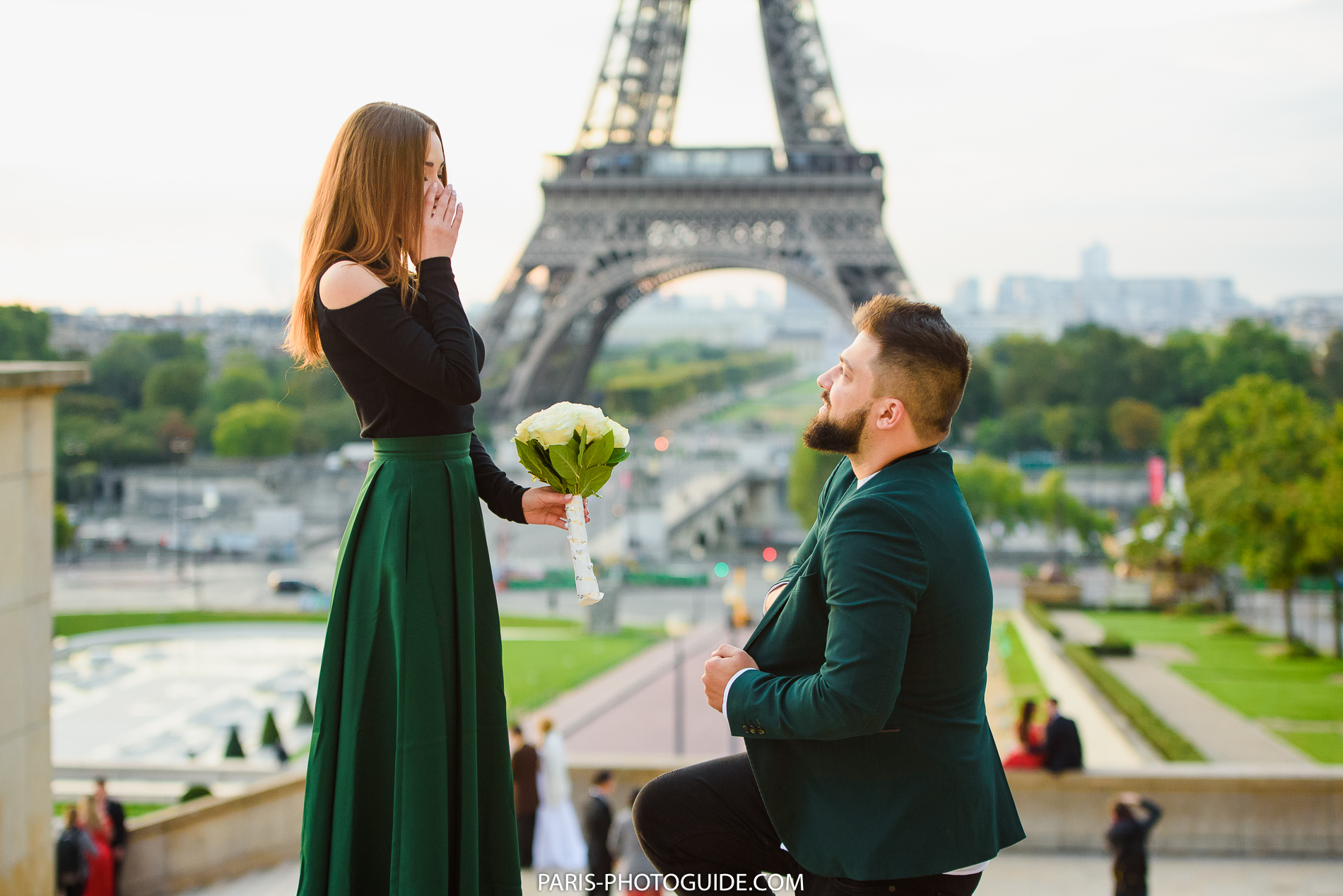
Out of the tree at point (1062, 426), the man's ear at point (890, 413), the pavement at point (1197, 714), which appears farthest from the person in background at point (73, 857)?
the tree at point (1062, 426)

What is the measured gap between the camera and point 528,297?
101ft

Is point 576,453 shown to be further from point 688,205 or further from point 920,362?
point 688,205

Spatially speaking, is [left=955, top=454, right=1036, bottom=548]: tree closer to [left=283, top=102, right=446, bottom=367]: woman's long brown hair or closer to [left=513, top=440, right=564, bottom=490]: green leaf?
[left=513, top=440, right=564, bottom=490]: green leaf

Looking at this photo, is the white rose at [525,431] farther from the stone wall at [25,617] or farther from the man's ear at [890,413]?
the stone wall at [25,617]

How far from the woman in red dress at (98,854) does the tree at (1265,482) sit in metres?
17.8

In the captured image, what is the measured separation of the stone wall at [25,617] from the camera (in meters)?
4.59

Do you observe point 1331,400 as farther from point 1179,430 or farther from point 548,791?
point 548,791

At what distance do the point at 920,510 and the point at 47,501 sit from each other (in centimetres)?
418

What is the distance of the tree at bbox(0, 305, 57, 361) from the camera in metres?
24.8

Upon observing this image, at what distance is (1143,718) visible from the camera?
12.3 m

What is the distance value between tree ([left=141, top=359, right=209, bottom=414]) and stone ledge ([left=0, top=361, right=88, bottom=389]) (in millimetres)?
33536

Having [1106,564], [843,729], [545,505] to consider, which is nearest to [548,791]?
[545,505]

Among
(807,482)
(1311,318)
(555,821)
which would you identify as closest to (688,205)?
(807,482)

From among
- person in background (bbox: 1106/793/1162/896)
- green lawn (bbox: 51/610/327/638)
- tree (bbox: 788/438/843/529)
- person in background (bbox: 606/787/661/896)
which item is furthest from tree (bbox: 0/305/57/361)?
person in background (bbox: 1106/793/1162/896)
